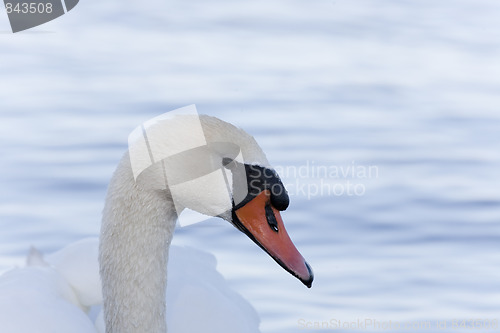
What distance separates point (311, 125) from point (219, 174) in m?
5.70

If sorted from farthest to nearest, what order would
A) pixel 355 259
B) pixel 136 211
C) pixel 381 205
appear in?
pixel 381 205, pixel 355 259, pixel 136 211

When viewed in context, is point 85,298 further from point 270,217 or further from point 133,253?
point 270,217

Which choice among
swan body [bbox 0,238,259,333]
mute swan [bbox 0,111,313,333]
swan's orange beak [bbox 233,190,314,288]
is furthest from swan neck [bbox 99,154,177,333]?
swan body [bbox 0,238,259,333]

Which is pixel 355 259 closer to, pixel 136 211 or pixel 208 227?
pixel 208 227

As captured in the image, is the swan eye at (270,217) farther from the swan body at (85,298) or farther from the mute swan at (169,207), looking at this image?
the swan body at (85,298)

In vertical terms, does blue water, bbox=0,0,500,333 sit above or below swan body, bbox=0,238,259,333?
below

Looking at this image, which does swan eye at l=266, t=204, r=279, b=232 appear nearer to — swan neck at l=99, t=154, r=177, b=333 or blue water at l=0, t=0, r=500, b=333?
swan neck at l=99, t=154, r=177, b=333

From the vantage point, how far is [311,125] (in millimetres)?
9688

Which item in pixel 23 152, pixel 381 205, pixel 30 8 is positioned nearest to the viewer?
pixel 381 205

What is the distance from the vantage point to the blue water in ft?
23.7

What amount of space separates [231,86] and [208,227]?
300cm

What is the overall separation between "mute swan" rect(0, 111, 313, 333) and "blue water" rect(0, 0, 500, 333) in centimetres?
221

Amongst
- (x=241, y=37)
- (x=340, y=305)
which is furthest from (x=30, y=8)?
(x=340, y=305)

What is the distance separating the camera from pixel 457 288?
23.3ft
